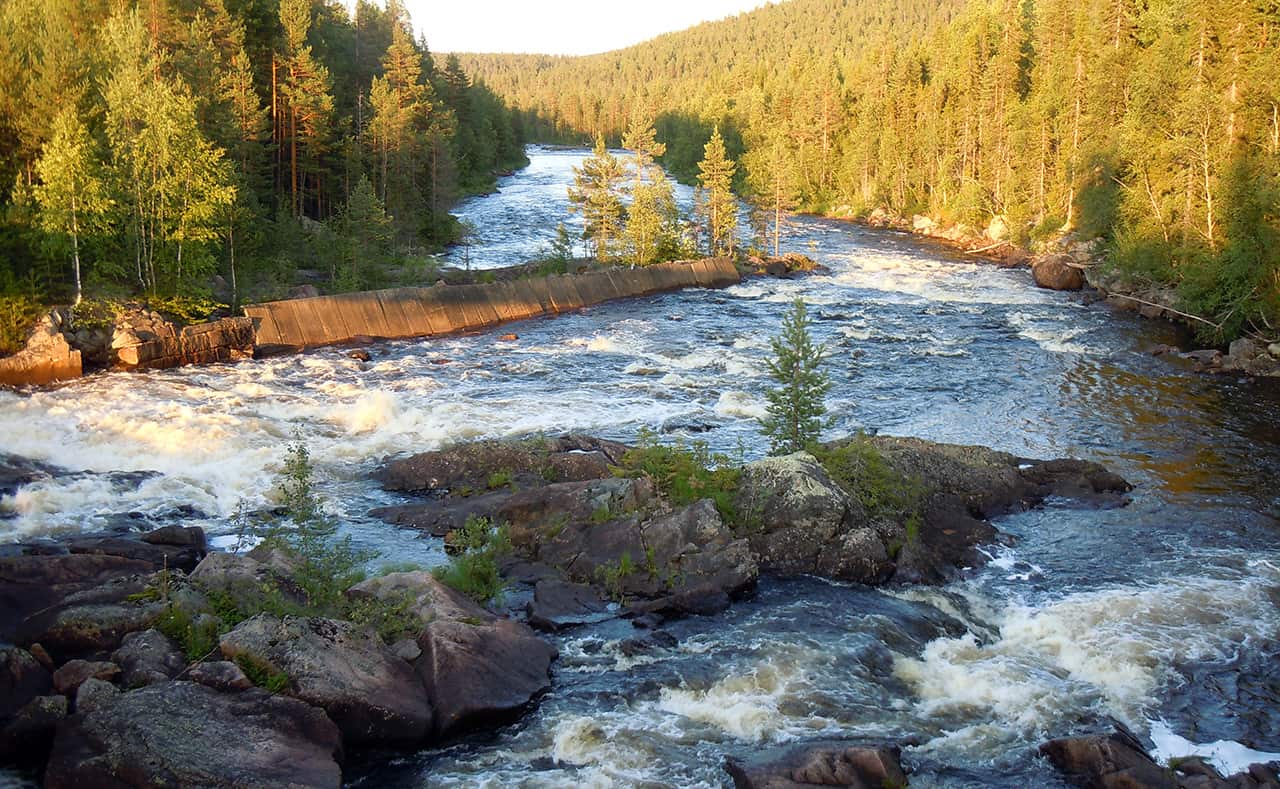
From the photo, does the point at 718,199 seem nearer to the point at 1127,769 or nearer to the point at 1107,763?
the point at 1107,763

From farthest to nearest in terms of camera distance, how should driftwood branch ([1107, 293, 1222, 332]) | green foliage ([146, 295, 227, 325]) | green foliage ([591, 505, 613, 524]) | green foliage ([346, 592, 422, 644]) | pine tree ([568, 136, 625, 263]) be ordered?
pine tree ([568, 136, 625, 263])
driftwood branch ([1107, 293, 1222, 332])
green foliage ([146, 295, 227, 325])
green foliage ([591, 505, 613, 524])
green foliage ([346, 592, 422, 644])

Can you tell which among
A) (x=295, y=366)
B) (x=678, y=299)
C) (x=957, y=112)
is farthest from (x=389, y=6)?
(x=295, y=366)

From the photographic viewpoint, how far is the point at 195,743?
1095cm

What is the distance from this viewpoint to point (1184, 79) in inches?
1789

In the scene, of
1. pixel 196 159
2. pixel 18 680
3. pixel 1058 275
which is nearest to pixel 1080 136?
pixel 1058 275

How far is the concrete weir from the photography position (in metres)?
39.1

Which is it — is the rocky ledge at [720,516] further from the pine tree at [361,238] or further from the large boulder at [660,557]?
the pine tree at [361,238]

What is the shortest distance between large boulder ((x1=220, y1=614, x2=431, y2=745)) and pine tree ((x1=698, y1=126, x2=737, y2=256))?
49.2 meters

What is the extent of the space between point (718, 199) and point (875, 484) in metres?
42.9

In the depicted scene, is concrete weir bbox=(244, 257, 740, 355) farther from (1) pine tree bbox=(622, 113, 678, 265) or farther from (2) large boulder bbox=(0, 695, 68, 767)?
(2) large boulder bbox=(0, 695, 68, 767)

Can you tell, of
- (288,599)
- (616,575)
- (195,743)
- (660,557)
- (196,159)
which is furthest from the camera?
(196,159)

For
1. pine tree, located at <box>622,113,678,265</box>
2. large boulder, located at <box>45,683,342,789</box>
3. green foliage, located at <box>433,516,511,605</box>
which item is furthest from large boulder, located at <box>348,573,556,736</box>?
pine tree, located at <box>622,113,678,265</box>

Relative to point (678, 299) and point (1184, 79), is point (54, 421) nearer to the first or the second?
point (678, 299)

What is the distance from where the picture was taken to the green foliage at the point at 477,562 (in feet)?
55.8
